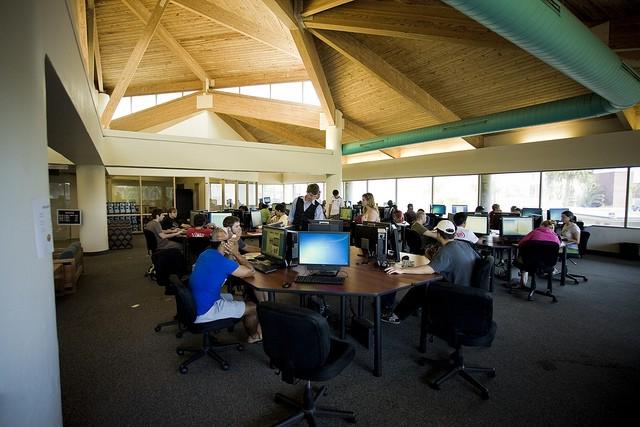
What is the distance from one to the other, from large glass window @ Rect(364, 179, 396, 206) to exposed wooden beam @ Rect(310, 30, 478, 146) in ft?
19.0

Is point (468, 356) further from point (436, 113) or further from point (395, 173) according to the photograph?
point (395, 173)

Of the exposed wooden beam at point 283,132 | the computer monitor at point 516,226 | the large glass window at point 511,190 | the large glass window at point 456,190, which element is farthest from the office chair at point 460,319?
the exposed wooden beam at point 283,132

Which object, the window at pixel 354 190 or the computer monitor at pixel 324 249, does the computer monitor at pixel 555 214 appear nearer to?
the computer monitor at pixel 324 249

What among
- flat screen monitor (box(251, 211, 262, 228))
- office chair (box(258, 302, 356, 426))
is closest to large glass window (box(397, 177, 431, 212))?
flat screen monitor (box(251, 211, 262, 228))

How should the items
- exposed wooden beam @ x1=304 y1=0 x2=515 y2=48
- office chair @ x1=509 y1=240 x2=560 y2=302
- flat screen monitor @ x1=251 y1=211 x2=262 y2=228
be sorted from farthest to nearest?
1. flat screen monitor @ x1=251 y1=211 x2=262 y2=228
2. exposed wooden beam @ x1=304 y1=0 x2=515 y2=48
3. office chair @ x1=509 y1=240 x2=560 y2=302

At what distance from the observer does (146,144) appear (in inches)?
339

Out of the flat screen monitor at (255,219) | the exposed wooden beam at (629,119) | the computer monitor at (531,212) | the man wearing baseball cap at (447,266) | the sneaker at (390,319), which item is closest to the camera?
the man wearing baseball cap at (447,266)

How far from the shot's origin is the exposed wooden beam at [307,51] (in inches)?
239

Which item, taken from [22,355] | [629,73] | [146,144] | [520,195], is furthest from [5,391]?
[520,195]

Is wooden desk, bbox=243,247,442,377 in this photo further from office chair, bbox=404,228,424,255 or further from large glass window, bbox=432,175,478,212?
large glass window, bbox=432,175,478,212

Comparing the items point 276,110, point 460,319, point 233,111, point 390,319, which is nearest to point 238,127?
point 233,111

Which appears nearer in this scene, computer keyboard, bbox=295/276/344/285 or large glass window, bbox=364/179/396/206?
computer keyboard, bbox=295/276/344/285

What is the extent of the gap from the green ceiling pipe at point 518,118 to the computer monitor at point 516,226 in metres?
2.32

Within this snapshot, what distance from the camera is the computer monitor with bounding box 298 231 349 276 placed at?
330 cm
